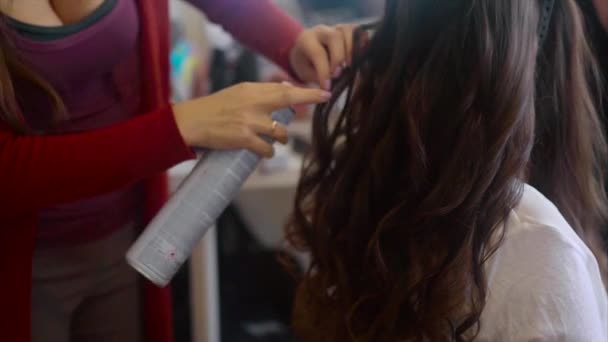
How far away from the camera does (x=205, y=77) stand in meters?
1.63

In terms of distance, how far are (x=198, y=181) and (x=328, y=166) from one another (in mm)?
224

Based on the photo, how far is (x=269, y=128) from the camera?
0.69 m

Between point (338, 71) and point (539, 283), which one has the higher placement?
point (338, 71)

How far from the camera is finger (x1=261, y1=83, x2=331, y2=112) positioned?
2.26 feet

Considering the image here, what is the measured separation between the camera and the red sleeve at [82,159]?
0.65m

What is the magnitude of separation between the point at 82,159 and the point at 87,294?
0.90 ft

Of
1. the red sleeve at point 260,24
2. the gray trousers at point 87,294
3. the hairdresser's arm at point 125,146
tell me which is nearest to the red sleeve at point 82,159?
the hairdresser's arm at point 125,146

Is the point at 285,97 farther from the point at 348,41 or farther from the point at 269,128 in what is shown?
the point at 348,41

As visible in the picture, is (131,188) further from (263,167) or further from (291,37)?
(263,167)

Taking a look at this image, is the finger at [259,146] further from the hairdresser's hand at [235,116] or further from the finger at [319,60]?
the finger at [319,60]

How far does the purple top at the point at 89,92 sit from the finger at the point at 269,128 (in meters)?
0.20

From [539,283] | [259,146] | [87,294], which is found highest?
[259,146]

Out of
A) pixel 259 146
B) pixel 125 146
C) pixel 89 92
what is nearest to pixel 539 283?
pixel 259 146

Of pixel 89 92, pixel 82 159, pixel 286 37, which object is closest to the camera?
pixel 82 159
